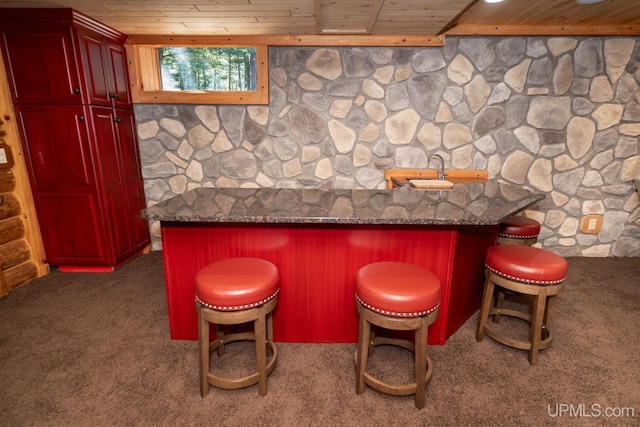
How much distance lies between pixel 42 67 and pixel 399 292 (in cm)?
326

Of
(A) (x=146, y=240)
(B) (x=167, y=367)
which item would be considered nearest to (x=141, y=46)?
(A) (x=146, y=240)

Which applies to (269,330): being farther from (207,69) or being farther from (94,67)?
(207,69)

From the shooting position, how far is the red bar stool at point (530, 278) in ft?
6.01

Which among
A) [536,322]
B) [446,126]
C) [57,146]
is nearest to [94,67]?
[57,146]

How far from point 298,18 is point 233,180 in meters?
1.70

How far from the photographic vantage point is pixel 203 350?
1.67m

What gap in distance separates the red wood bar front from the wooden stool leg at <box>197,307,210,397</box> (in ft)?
1.48

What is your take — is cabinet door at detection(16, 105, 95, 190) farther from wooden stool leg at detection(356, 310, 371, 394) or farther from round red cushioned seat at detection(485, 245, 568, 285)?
round red cushioned seat at detection(485, 245, 568, 285)

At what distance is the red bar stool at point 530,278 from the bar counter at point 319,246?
19 centimetres

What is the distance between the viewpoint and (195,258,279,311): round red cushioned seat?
5.03ft

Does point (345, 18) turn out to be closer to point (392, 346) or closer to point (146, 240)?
point (392, 346)

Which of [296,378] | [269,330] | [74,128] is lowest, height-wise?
[296,378]

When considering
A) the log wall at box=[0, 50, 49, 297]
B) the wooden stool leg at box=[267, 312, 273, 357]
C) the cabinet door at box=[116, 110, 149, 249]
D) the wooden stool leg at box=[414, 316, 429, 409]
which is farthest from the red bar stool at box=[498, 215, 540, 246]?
the log wall at box=[0, 50, 49, 297]

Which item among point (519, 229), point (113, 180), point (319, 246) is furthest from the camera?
point (113, 180)
